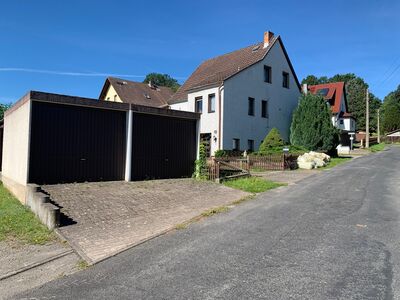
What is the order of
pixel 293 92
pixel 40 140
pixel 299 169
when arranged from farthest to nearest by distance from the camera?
1. pixel 293 92
2. pixel 299 169
3. pixel 40 140

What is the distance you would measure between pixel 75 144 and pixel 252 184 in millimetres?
7102

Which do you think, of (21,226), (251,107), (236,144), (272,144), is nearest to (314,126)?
(272,144)

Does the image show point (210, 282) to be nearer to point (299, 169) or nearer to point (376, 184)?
point (376, 184)

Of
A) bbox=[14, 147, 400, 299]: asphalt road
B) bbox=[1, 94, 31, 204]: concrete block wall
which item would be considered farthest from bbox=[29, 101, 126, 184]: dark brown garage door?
bbox=[14, 147, 400, 299]: asphalt road

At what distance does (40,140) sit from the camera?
12781 millimetres

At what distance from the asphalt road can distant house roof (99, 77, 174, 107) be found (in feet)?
103

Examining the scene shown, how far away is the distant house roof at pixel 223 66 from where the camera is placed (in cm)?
2834

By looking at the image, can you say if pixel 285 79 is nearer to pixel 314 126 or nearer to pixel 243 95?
pixel 314 126

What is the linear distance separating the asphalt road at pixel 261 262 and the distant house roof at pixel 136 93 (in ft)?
103

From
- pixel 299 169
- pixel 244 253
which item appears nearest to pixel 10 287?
pixel 244 253

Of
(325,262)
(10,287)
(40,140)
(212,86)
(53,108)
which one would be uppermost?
(212,86)

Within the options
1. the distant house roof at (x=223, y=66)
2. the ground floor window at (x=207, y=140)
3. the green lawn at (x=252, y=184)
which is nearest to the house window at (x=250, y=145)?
the ground floor window at (x=207, y=140)

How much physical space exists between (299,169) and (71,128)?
1418 cm

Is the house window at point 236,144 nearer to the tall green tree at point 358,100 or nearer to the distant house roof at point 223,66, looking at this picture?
the distant house roof at point 223,66
